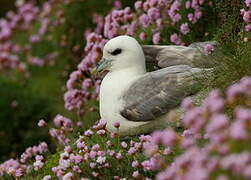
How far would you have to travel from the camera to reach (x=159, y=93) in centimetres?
504

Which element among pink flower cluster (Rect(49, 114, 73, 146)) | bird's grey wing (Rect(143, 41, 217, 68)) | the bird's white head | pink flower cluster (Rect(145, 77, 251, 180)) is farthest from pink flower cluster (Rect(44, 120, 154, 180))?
pink flower cluster (Rect(145, 77, 251, 180))

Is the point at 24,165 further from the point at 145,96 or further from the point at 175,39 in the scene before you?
the point at 175,39

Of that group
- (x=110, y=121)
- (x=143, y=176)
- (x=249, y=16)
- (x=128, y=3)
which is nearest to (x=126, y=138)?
(x=110, y=121)

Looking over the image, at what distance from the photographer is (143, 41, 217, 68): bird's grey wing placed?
18.1 feet

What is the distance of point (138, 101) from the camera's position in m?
5.05

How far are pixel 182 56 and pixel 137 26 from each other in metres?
1.68

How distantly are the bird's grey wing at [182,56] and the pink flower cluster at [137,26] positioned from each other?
0.77m

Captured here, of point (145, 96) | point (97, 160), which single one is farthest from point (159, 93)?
point (97, 160)

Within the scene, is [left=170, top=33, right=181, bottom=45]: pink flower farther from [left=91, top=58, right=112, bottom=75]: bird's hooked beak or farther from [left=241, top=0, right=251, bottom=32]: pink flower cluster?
[left=241, top=0, right=251, bottom=32]: pink flower cluster

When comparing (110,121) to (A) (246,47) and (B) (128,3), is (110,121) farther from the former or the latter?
(B) (128,3)

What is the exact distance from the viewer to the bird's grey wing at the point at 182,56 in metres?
5.52

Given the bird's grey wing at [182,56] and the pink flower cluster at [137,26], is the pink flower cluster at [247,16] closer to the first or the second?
the bird's grey wing at [182,56]

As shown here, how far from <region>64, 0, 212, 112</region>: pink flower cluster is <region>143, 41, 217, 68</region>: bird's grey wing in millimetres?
773

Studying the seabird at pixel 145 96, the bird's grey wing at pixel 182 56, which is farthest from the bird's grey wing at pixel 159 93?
the bird's grey wing at pixel 182 56
